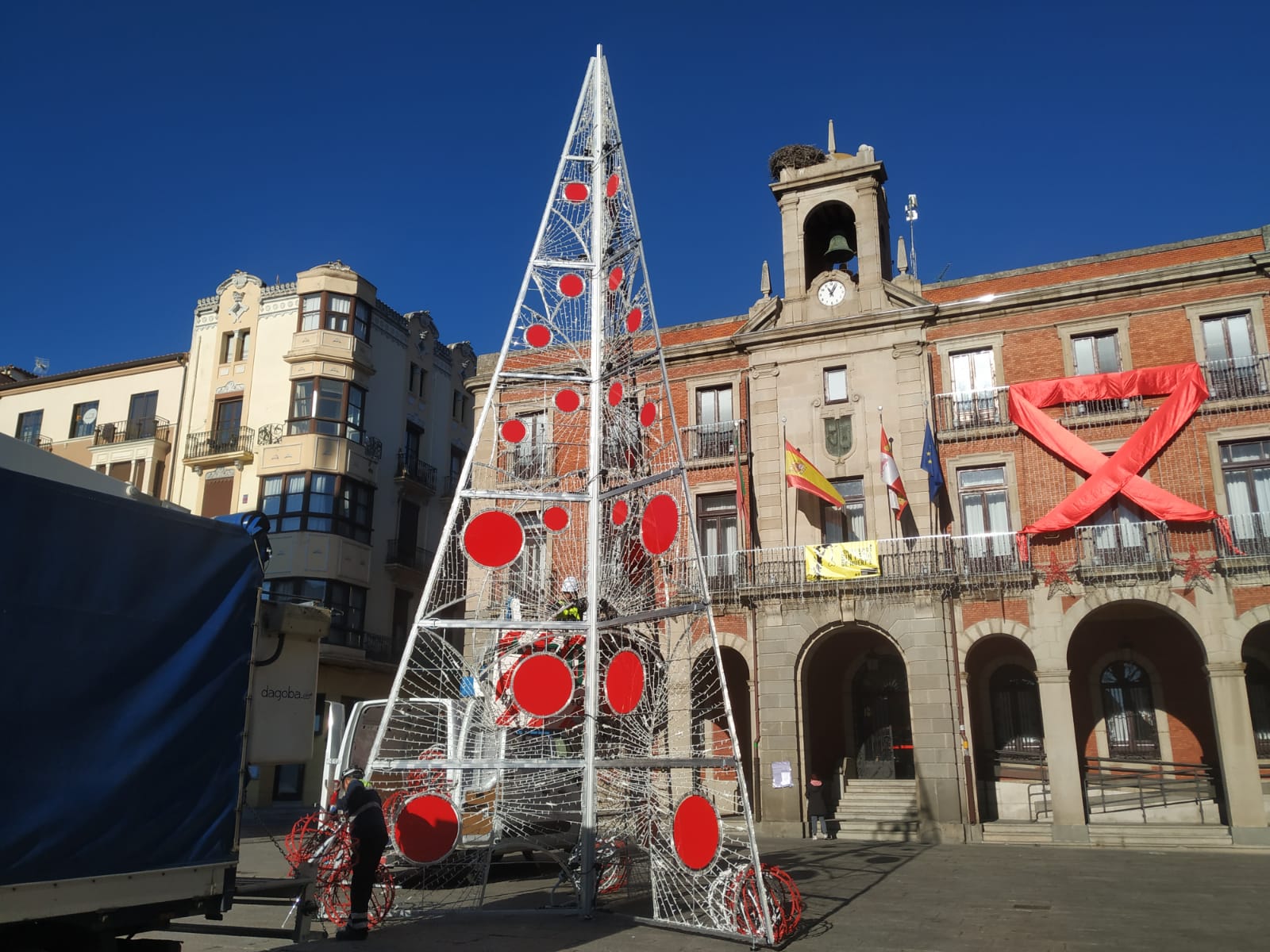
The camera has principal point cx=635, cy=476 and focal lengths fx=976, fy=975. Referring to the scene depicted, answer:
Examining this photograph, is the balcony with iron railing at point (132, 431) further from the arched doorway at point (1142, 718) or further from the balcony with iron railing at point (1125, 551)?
the arched doorway at point (1142, 718)

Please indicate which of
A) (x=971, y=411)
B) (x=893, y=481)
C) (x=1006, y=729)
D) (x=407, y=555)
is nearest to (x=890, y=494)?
(x=893, y=481)

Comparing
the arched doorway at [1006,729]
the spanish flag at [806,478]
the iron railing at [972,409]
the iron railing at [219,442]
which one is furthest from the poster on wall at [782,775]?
the iron railing at [219,442]

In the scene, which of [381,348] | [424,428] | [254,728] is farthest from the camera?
[424,428]

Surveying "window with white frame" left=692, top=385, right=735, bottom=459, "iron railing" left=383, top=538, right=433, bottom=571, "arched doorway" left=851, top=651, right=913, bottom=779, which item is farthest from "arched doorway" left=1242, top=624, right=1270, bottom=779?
"iron railing" left=383, top=538, right=433, bottom=571

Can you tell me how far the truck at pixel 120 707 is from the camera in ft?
19.7

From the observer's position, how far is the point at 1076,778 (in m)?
23.0

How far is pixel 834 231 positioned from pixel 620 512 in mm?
20846

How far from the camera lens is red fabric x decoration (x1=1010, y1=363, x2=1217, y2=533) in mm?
23859

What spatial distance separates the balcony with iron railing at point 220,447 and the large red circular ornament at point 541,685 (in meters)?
27.4

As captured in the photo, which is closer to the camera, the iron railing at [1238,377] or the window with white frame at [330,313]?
the iron railing at [1238,377]

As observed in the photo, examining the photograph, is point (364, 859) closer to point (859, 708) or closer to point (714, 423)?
point (859, 708)

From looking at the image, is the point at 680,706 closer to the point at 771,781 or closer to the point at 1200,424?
the point at 771,781

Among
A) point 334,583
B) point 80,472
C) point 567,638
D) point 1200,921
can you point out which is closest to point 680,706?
point 567,638

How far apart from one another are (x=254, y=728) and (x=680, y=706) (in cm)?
880
